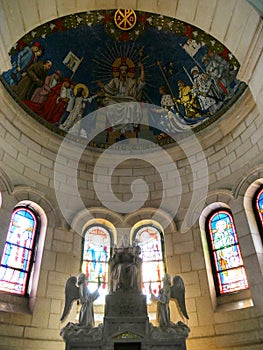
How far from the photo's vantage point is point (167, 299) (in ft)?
20.2

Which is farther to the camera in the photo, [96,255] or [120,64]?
[120,64]

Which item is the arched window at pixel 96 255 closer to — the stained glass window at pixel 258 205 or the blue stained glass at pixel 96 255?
the blue stained glass at pixel 96 255

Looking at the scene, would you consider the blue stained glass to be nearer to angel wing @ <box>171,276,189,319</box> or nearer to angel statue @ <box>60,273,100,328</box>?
angel statue @ <box>60,273,100,328</box>

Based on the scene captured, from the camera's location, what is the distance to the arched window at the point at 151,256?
8141 millimetres

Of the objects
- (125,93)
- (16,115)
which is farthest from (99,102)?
(16,115)

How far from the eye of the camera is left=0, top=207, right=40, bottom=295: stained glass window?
7.29 m

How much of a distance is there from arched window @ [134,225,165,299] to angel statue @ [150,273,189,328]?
158cm

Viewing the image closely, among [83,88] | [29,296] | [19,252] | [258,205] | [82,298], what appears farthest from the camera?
[83,88]

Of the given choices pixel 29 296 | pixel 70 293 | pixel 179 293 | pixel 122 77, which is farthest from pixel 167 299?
pixel 122 77

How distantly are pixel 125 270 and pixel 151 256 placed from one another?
7.80 ft

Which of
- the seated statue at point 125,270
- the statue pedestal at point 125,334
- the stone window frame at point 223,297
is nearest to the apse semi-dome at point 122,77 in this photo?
the stone window frame at point 223,297

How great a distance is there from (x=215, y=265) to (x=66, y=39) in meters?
7.95

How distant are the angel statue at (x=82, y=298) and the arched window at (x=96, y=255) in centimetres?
155

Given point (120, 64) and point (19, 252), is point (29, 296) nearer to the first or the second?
point (19, 252)
